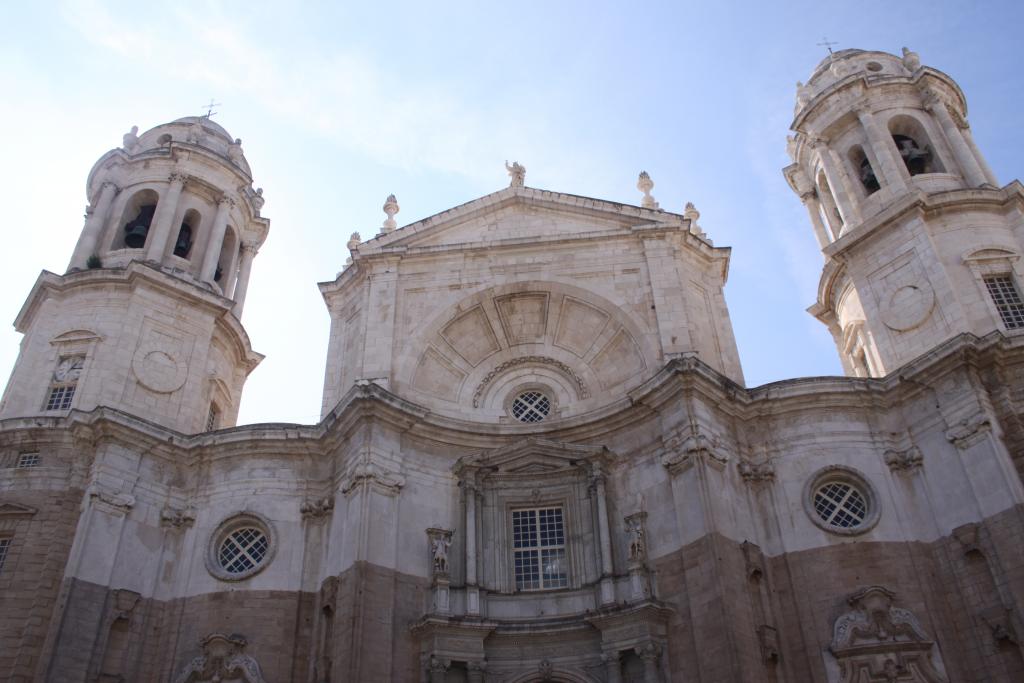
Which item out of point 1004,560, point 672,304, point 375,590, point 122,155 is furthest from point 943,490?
point 122,155

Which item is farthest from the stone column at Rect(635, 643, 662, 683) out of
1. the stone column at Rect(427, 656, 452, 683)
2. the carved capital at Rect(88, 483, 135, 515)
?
the carved capital at Rect(88, 483, 135, 515)

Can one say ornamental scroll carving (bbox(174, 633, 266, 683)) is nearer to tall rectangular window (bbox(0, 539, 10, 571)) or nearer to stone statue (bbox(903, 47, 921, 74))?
tall rectangular window (bbox(0, 539, 10, 571))

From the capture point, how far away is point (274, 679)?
72.4 feet

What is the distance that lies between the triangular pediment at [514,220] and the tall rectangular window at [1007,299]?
32.7 ft

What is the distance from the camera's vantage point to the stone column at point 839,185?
3112 centimetres

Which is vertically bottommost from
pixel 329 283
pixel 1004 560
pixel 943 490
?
pixel 1004 560

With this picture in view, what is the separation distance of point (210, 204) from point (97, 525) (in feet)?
47.9

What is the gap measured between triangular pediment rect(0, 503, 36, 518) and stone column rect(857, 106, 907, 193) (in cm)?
2751

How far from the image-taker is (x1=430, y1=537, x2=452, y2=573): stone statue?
75.4 ft

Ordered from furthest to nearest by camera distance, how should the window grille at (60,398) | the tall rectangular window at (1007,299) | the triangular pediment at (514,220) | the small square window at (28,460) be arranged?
the triangular pediment at (514,220)
the window grille at (60,398)
the tall rectangular window at (1007,299)
the small square window at (28,460)

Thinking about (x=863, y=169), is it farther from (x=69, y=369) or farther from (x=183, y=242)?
(x=69, y=369)

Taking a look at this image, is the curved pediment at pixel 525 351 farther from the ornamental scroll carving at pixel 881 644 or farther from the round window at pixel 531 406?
the ornamental scroll carving at pixel 881 644

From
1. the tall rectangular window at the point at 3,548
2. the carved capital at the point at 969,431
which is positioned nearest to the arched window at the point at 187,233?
the tall rectangular window at the point at 3,548

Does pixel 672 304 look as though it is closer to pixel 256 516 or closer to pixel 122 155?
pixel 256 516
